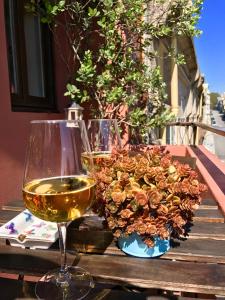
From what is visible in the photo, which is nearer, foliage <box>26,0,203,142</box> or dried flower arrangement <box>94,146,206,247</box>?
dried flower arrangement <box>94,146,206,247</box>

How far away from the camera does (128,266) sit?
2.58 feet

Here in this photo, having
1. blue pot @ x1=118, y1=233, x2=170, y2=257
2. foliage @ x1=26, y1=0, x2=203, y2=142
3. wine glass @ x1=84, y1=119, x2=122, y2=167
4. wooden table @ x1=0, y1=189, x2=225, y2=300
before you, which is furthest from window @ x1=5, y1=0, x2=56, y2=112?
blue pot @ x1=118, y1=233, x2=170, y2=257

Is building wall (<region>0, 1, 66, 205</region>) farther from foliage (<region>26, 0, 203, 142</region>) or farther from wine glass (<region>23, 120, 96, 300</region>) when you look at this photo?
wine glass (<region>23, 120, 96, 300</region>)

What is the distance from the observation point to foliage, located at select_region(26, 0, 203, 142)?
2.92m

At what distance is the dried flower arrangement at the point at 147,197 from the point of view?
801 mm

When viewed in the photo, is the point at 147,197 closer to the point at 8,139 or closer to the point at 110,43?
the point at 8,139

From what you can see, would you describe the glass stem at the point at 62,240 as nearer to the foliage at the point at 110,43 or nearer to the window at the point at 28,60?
the window at the point at 28,60

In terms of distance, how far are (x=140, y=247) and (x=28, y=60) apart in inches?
90.3

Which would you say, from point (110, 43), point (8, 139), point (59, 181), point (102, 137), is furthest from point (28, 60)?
point (59, 181)

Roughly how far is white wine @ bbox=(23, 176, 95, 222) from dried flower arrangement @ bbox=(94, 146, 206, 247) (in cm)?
11

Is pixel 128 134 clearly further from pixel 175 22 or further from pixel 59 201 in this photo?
pixel 59 201

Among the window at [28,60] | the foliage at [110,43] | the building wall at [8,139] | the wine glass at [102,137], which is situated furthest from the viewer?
the foliage at [110,43]

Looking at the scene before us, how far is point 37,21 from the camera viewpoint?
9.50 feet

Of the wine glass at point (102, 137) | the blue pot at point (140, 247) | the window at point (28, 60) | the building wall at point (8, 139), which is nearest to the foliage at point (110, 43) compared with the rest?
the window at point (28, 60)
